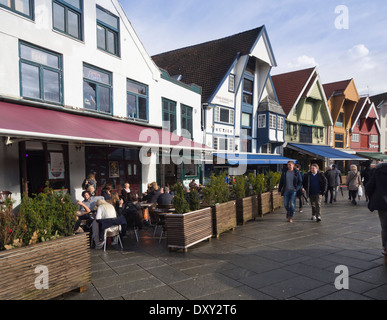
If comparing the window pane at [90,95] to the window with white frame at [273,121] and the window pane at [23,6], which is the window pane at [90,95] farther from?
the window with white frame at [273,121]

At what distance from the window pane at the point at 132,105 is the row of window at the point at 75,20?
181 cm

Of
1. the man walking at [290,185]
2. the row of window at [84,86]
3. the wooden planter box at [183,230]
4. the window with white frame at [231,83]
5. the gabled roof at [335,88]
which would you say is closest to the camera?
the wooden planter box at [183,230]

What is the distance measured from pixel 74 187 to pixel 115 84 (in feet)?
14.6

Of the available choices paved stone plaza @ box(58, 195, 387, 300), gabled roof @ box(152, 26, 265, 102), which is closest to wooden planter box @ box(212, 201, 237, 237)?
paved stone plaza @ box(58, 195, 387, 300)

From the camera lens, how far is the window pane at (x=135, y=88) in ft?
40.4

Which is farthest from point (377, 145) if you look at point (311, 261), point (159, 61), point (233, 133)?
point (311, 261)

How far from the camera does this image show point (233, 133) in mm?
20469

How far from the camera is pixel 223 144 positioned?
1961 centimetres

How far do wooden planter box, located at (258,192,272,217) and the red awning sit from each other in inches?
142

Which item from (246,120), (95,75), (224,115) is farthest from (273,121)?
(95,75)

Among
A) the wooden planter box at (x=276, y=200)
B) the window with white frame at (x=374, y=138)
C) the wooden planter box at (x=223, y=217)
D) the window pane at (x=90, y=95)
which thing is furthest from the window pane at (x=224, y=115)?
the window with white frame at (x=374, y=138)

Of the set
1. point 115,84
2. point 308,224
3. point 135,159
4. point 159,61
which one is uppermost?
point 159,61

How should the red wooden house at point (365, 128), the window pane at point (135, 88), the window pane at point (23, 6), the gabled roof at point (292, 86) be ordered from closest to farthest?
the window pane at point (23, 6)
the window pane at point (135, 88)
the gabled roof at point (292, 86)
the red wooden house at point (365, 128)

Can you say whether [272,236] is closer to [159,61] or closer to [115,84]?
[115,84]
